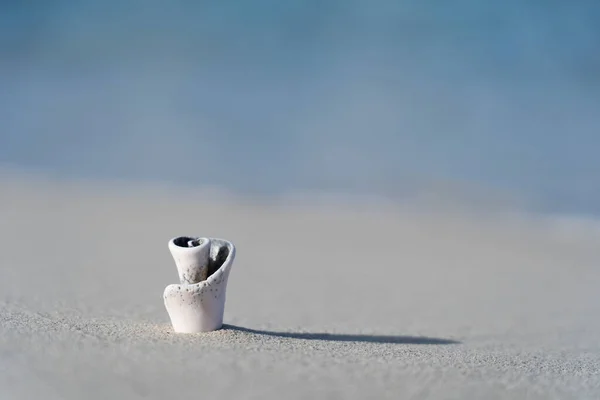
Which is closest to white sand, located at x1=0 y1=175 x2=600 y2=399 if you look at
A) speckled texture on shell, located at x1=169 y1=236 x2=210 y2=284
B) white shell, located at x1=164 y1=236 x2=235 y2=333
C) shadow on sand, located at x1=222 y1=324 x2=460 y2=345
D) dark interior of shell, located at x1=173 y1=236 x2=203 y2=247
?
shadow on sand, located at x1=222 y1=324 x2=460 y2=345

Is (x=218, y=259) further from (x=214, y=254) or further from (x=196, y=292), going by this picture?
(x=196, y=292)

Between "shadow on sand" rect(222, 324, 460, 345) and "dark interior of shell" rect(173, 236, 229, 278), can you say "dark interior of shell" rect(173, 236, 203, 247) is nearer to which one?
"dark interior of shell" rect(173, 236, 229, 278)

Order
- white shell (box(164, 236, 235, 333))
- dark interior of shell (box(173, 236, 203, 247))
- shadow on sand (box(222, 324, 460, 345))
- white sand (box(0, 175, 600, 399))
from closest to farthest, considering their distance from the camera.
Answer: white sand (box(0, 175, 600, 399)) < white shell (box(164, 236, 235, 333)) < dark interior of shell (box(173, 236, 203, 247)) < shadow on sand (box(222, 324, 460, 345))

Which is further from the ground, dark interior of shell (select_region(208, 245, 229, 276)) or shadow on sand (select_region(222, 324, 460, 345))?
dark interior of shell (select_region(208, 245, 229, 276))

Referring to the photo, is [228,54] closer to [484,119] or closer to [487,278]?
[484,119]

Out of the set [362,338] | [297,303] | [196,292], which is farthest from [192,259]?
[297,303]

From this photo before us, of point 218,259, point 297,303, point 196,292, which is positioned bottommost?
point 297,303

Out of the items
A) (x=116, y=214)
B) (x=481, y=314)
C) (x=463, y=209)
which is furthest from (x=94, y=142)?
(x=481, y=314)
